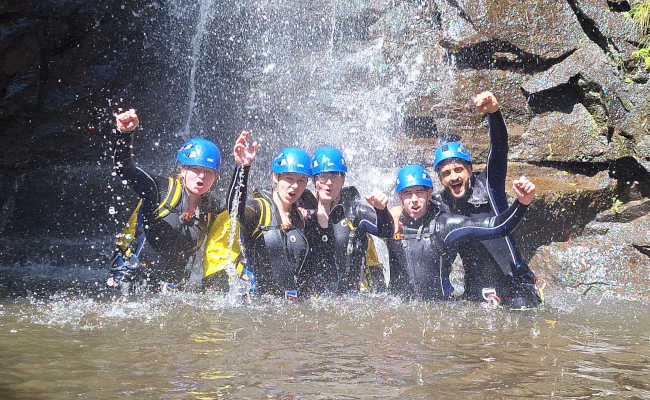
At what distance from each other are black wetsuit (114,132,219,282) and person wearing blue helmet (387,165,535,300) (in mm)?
1912

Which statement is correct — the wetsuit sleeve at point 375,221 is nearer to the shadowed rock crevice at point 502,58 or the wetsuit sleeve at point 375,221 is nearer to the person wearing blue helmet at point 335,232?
the person wearing blue helmet at point 335,232

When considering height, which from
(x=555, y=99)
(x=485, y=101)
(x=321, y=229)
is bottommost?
(x=321, y=229)

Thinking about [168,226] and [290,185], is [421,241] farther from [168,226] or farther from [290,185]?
[168,226]

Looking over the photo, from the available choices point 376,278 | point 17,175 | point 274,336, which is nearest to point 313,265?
point 376,278

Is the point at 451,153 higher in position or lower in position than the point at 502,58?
lower

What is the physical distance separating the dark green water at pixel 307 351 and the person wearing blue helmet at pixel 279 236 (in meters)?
0.38

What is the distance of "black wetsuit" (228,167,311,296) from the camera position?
568 cm

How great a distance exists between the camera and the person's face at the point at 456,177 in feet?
19.7

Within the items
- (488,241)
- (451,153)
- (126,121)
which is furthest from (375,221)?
(126,121)

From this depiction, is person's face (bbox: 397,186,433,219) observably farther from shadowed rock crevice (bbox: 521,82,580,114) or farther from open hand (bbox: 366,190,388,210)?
shadowed rock crevice (bbox: 521,82,580,114)

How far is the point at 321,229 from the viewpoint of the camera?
19.5 ft

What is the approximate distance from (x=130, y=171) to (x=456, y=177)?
3205 millimetres

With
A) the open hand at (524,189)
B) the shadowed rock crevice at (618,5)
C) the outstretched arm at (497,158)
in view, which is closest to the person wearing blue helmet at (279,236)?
the outstretched arm at (497,158)

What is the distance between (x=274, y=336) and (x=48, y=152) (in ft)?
23.1
